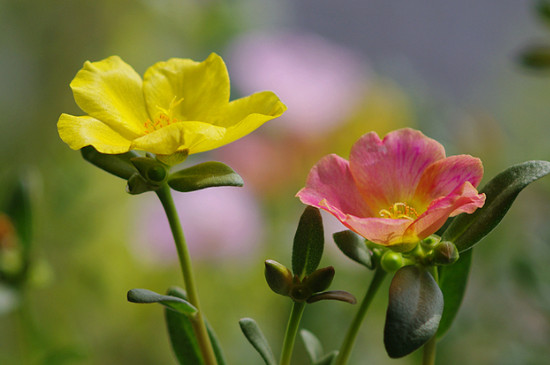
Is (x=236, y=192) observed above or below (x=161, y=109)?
below

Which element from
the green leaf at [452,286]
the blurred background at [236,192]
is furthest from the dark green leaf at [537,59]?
the green leaf at [452,286]

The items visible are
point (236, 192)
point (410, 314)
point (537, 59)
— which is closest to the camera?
point (410, 314)

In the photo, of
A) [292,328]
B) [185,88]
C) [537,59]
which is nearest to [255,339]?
[292,328]

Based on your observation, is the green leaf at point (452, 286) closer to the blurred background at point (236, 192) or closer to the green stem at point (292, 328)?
the green stem at point (292, 328)

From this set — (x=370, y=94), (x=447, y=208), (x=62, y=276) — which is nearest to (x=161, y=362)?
(x=62, y=276)

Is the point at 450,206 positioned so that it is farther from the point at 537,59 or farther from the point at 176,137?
the point at 537,59

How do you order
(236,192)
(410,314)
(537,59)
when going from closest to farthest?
(410,314) < (537,59) < (236,192)

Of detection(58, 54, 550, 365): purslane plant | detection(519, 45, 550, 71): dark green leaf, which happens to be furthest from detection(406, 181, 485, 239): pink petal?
detection(519, 45, 550, 71): dark green leaf
